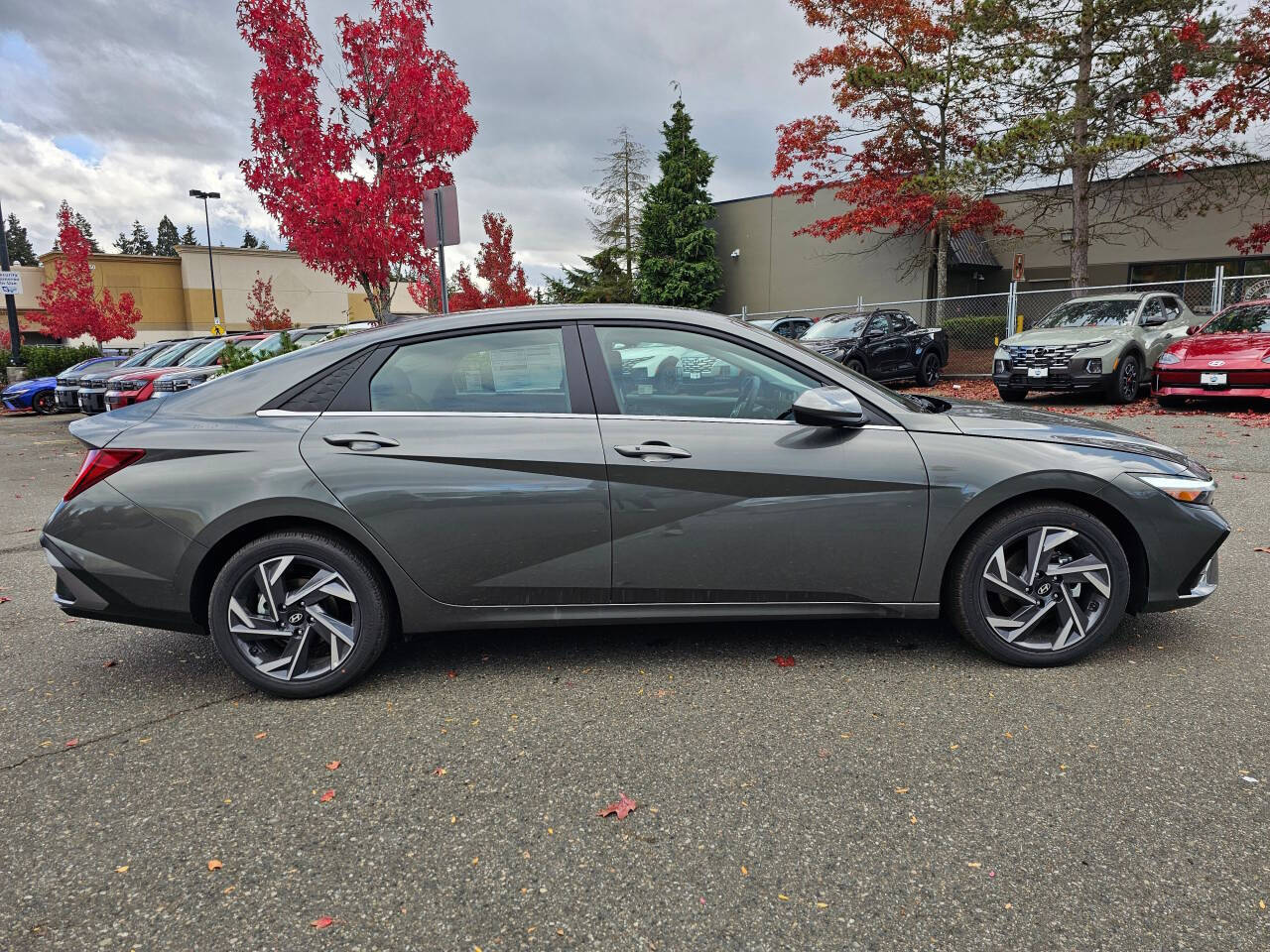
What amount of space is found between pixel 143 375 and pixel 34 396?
769 cm

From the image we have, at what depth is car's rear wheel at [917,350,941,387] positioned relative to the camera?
17.1 m

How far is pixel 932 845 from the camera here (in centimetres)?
226

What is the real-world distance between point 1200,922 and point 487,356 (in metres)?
2.88

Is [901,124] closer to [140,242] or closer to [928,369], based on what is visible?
[928,369]

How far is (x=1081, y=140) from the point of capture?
690 inches

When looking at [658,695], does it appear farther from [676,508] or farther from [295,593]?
[295,593]

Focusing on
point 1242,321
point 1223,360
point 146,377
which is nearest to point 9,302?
point 146,377

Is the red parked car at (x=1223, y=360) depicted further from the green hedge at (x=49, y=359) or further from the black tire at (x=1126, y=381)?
the green hedge at (x=49, y=359)

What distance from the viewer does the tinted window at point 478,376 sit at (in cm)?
331

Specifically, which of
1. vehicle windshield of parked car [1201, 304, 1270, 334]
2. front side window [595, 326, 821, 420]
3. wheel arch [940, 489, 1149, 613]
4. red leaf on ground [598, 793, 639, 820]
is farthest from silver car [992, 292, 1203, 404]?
red leaf on ground [598, 793, 639, 820]

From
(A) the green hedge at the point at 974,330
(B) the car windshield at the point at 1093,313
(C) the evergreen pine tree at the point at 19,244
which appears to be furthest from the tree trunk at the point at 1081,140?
(C) the evergreen pine tree at the point at 19,244

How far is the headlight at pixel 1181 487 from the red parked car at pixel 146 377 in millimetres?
11976

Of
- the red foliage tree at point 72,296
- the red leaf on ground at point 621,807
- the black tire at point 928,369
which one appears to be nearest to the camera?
the red leaf on ground at point 621,807

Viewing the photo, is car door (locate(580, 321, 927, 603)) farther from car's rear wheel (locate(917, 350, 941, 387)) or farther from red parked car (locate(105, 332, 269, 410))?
car's rear wheel (locate(917, 350, 941, 387))
